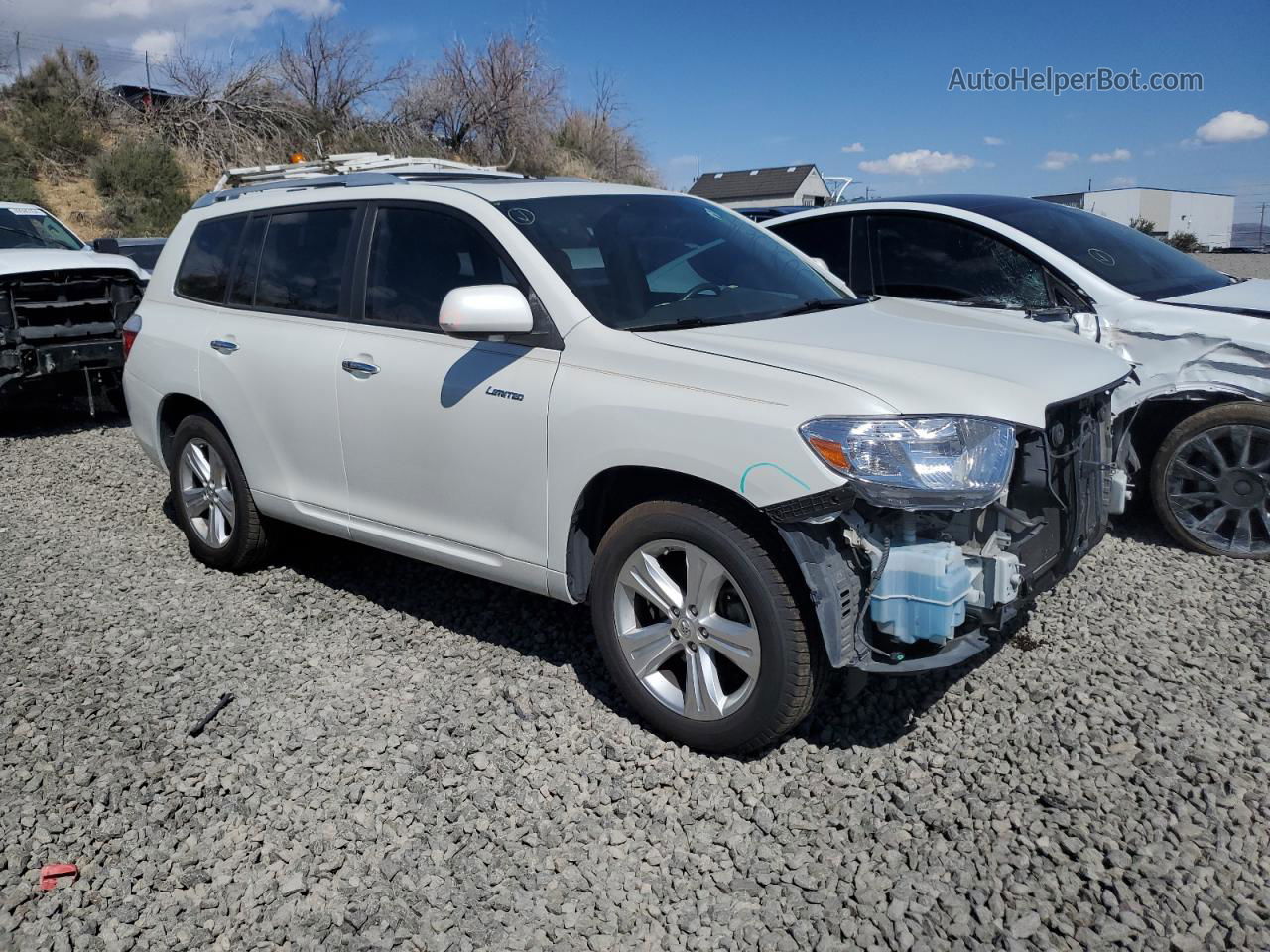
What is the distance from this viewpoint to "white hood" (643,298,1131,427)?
3.11 metres

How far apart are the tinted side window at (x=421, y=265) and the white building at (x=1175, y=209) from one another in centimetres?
4484

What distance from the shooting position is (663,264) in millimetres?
4113

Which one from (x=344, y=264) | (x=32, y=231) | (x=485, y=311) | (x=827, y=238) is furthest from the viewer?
(x=32, y=231)

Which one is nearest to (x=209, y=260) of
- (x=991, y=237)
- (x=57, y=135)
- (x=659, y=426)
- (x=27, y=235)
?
(x=659, y=426)

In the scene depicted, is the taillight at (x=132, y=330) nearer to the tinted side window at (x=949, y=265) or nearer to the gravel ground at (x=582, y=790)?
the gravel ground at (x=582, y=790)

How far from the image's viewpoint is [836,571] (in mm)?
3059

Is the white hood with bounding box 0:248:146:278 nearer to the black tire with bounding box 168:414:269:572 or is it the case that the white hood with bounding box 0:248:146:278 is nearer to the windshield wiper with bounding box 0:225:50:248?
the windshield wiper with bounding box 0:225:50:248

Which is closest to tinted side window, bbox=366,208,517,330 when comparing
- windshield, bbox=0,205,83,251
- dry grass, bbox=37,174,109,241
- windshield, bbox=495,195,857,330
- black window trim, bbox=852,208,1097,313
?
windshield, bbox=495,195,857,330

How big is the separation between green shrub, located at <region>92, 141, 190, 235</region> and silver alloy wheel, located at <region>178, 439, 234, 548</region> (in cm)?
2096

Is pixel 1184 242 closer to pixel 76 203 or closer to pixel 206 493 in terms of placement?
pixel 76 203

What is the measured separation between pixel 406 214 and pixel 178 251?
1.88m

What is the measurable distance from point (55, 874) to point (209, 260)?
10.6 feet

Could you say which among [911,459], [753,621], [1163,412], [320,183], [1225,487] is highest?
[320,183]

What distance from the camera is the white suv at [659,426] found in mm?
3062
